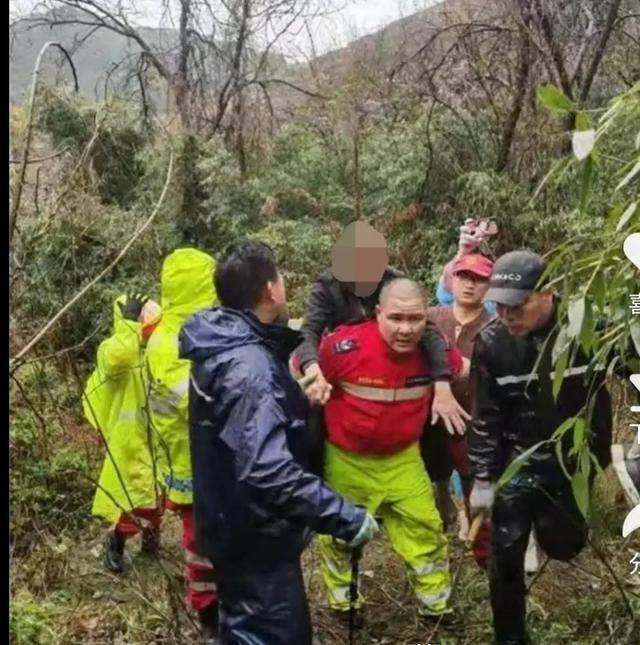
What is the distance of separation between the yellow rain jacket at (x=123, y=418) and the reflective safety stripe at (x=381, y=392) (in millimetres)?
480

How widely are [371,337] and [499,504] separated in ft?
1.14

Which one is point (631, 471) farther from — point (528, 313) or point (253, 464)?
point (253, 464)

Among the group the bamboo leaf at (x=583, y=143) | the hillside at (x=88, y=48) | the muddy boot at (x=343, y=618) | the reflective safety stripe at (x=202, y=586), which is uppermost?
the hillside at (x=88, y=48)

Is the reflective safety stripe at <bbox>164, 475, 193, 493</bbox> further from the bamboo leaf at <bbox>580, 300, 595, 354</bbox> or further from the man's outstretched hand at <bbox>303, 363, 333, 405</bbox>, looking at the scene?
the bamboo leaf at <bbox>580, 300, 595, 354</bbox>

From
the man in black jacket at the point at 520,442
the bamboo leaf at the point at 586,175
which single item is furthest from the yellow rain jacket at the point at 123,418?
the bamboo leaf at the point at 586,175

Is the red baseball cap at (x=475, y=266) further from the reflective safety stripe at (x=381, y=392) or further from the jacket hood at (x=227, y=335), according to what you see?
the jacket hood at (x=227, y=335)

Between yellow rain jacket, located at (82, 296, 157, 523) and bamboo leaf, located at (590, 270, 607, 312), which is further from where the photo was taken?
yellow rain jacket, located at (82, 296, 157, 523)

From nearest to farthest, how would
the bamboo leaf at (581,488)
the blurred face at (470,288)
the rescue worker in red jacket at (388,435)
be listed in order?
the bamboo leaf at (581,488) → the rescue worker in red jacket at (388,435) → the blurred face at (470,288)

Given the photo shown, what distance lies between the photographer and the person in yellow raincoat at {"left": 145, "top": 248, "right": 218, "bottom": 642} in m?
1.70

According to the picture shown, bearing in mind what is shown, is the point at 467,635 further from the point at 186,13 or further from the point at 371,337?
→ the point at 186,13

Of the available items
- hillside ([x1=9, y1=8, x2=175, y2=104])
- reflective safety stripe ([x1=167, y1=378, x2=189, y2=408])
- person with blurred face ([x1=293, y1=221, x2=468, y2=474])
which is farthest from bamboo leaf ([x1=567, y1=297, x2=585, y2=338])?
hillside ([x1=9, y1=8, x2=175, y2=104])

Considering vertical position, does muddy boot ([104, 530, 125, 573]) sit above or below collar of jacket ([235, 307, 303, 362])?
below

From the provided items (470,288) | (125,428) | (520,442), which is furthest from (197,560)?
(470,288)

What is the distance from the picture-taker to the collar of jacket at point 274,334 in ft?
4.30
